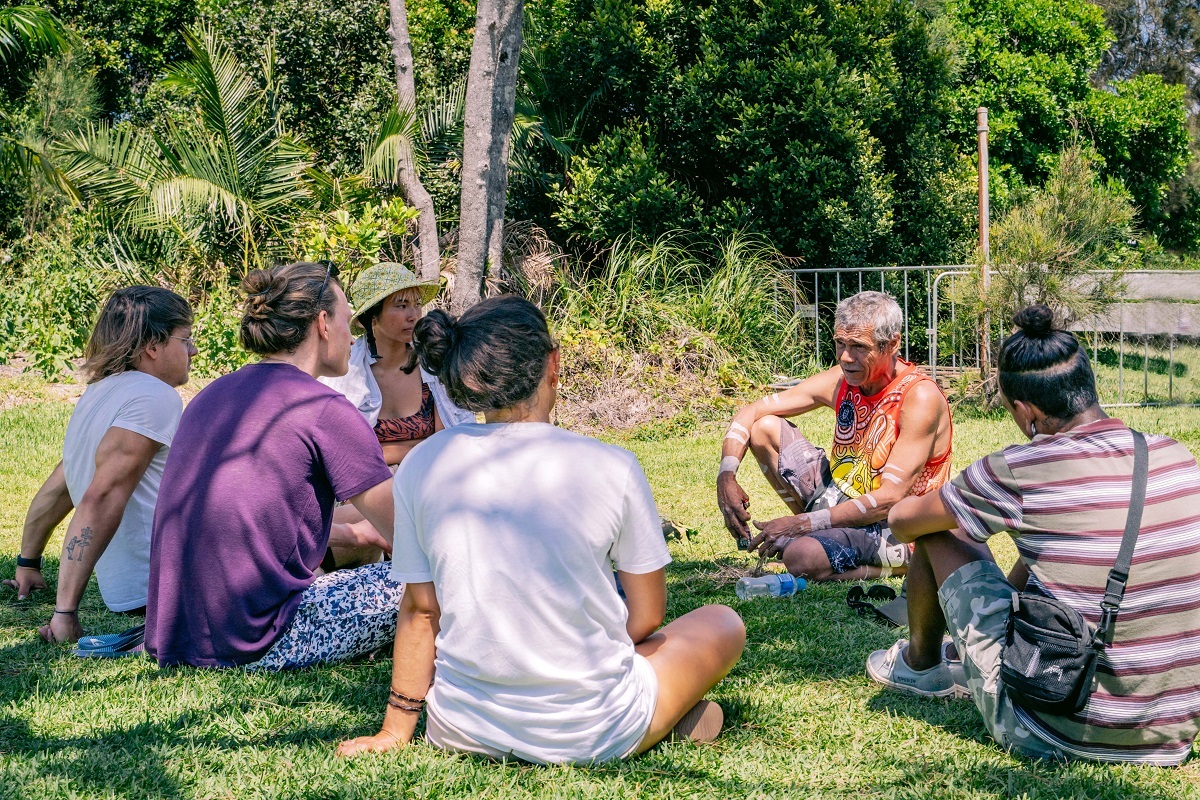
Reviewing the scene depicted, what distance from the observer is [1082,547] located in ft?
8.98

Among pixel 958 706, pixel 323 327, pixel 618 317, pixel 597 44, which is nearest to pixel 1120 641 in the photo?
pixel 958 706

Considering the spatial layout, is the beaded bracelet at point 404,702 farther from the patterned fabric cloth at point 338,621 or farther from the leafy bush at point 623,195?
the leafy bush at point 623,195

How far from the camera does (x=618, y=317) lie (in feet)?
35.3

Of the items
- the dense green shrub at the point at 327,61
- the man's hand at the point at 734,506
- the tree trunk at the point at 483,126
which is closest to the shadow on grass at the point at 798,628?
the man's hand at the point at 734,506

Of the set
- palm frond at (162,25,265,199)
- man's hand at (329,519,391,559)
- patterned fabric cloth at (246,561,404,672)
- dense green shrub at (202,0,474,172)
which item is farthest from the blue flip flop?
dense green shrub at (202,0,474,172)

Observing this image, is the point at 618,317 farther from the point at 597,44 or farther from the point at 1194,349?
→ the point at 1194,349

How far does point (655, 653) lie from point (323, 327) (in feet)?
5.51

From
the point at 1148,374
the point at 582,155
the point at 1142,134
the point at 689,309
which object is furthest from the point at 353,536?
the point at 1142,134

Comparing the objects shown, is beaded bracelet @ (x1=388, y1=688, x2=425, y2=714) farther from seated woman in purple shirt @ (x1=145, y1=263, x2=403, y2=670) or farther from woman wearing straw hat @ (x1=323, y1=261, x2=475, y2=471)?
woman wearing straw hat @ (x1=323, y1=261, x2=475, y2=471)

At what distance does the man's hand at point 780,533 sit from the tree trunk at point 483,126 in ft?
14.4

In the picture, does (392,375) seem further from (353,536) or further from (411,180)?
(411,180)

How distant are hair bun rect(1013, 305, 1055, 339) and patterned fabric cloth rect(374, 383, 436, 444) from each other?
3.10 m

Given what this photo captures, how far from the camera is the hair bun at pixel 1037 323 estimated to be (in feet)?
9.47

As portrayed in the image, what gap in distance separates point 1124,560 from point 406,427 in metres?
3.45
